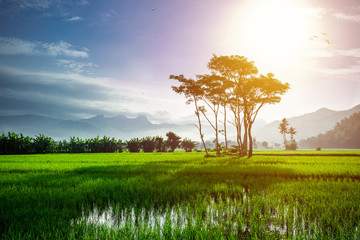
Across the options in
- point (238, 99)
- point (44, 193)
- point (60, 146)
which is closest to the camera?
point (44, 193)

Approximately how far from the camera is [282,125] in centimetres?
10438

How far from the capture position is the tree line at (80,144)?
31.1 meters

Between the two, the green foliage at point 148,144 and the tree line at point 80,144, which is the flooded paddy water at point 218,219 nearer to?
the tree line at point 80,144

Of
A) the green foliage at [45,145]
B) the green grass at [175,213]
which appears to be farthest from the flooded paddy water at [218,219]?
the green foliage at [45,145]

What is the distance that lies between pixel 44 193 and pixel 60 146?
38867 mm

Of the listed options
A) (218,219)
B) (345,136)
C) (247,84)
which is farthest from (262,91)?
(345,136)

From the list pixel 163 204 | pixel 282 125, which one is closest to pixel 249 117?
pixel 163 204

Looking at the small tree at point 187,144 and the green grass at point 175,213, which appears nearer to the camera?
the green grass at point 175,213

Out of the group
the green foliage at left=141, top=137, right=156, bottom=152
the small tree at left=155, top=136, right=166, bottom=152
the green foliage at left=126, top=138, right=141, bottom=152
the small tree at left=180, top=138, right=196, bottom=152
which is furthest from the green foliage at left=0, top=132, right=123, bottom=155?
the small tree at left=180, top=138, right=196, bottom=152

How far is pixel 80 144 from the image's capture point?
40.3 metres

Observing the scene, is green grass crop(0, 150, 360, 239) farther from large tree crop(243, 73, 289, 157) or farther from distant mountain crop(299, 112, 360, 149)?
distant mountain crop(299, 112, 360, 149)

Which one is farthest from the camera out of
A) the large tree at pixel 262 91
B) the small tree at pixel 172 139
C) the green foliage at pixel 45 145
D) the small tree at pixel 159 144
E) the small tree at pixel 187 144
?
the small tree at pixel 187 144

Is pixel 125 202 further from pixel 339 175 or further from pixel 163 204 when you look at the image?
pixel 339 175

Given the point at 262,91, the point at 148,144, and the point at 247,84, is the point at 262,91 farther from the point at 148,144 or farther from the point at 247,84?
the point at 148,144
